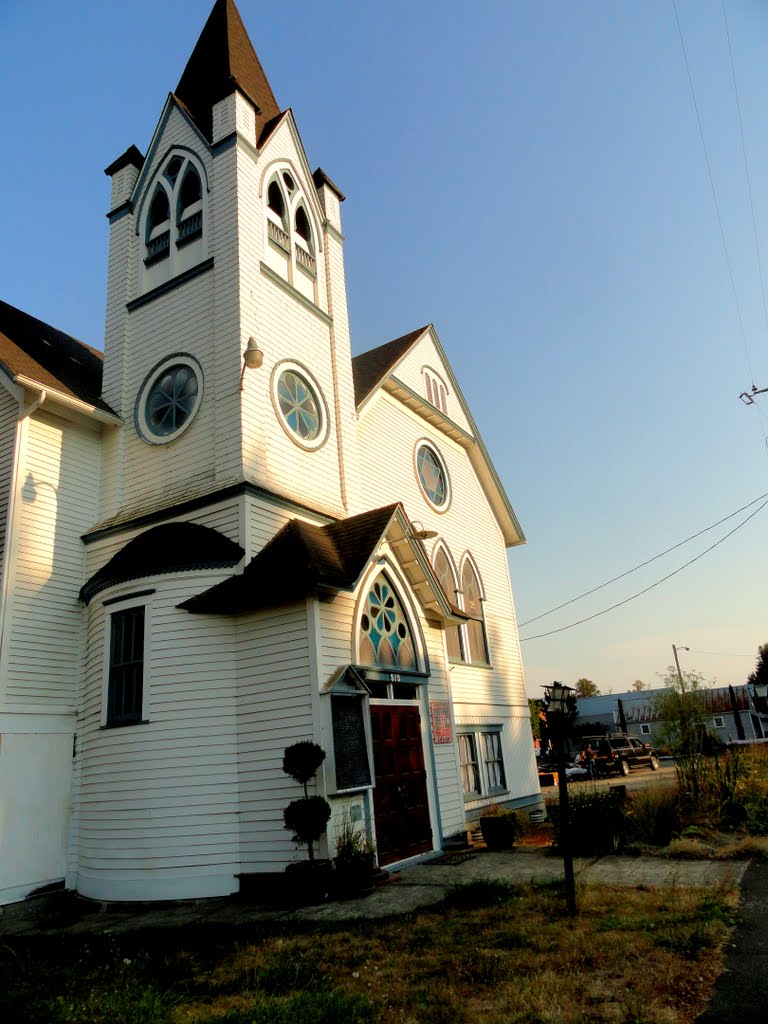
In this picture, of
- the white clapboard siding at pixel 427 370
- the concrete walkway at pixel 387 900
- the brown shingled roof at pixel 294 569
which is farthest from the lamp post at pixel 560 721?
the white clapboard siding at pixel 427 370

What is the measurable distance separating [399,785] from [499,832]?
2.20 meters

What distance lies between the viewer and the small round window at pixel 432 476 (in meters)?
19.2

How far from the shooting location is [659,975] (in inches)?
217

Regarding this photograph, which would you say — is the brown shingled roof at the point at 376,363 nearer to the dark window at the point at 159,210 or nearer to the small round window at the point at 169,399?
the small round window at the point at 169,399

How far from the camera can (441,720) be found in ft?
45.5

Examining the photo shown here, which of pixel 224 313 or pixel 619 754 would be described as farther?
pixel 619 754

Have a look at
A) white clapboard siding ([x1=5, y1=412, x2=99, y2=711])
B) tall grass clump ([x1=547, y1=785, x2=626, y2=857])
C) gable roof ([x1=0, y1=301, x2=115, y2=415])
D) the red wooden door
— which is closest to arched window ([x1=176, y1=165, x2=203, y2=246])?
gable roof ([x1=0, y1=301, x2=115, y2=415])

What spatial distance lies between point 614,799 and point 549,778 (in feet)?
70.6

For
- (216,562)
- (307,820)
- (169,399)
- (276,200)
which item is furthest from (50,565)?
(276,200)

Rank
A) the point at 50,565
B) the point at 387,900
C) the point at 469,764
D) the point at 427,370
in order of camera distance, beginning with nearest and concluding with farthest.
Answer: the point at 387,900
the point at 50,565
the point at 469,764
the point at 427,370

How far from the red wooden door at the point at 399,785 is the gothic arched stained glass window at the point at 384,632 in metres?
0.81

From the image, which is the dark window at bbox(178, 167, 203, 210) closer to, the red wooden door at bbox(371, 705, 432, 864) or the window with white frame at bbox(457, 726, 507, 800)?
the red wooden door at bbox(371, 705, 432, 864)

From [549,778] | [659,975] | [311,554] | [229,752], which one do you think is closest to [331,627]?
[311,554]

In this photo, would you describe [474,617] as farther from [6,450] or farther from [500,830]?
[6,450]
